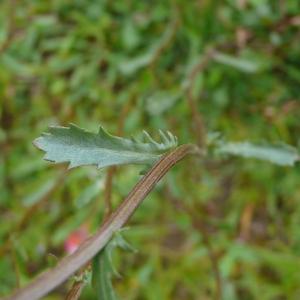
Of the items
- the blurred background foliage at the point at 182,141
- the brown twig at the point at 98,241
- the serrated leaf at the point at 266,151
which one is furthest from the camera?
the blurred background foliage at the point at 182,141

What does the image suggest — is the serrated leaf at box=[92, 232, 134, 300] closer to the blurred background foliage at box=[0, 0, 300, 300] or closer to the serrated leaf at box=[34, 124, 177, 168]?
the serrated leaf at box=[34, 124, 177, 168]

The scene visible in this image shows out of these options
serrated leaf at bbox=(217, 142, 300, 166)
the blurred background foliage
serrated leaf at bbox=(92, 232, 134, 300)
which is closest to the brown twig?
serrated leaf at bbox=(92, 232, 134, 300)

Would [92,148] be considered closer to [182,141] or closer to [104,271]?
[104,271]

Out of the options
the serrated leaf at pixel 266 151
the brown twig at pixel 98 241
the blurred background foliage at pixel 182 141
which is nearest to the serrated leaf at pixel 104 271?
the brown twig at pixel 98 241

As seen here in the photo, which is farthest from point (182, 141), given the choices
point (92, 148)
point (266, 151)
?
point (92, 148)

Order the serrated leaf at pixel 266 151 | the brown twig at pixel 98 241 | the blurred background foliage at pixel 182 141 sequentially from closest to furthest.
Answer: the brown twig at pixel 98 241 < the serrated leaf at pixel 266 151 < the blurred background foliage at pixel 182 141

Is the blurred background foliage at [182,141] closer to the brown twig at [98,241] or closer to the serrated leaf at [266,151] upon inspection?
the serrated leaf at [266,151]
